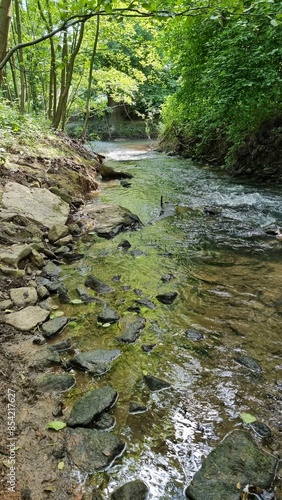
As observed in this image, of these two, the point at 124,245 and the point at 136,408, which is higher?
the point at 124,245

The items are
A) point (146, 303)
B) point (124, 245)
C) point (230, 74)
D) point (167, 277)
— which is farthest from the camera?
point (230, 74)

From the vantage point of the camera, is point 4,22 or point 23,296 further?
point 23,296

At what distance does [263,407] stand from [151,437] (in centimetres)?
91

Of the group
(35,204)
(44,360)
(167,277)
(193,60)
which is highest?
(193,60)

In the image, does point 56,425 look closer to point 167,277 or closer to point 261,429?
point 261,429

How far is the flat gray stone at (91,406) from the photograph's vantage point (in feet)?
7.59

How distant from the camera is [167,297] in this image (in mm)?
4000

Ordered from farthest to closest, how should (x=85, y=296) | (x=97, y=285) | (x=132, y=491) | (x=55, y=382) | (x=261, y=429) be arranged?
1. (x=97, y=285)
2. (x=85, y=296)
3. (x=55, y=382)
4. (x=261, y=429)
5. (x=132, y=491)

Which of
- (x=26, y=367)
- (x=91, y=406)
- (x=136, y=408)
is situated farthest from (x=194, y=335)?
(x=26, y=367)

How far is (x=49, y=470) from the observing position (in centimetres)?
199

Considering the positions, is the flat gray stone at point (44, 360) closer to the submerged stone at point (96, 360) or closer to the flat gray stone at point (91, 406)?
the submerged stone at point (96, 360)

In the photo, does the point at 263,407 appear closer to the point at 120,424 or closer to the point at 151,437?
the point at 151,437

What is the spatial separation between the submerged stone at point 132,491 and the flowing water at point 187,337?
5 centimetres

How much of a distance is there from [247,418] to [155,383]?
0.76 metres
